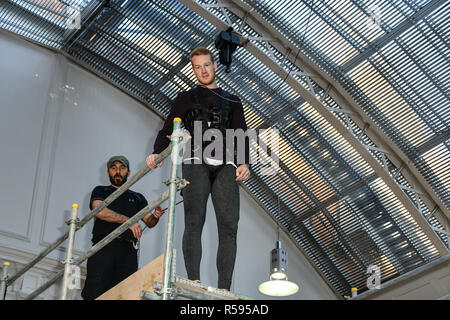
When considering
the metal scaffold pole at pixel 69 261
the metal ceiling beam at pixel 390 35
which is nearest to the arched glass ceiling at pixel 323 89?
the metal ceiling beam at pixel 390 35

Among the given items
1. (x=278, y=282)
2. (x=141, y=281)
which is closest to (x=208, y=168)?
(x=141, y=281)

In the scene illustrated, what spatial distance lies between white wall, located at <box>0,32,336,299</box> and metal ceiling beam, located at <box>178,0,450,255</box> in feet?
9.95

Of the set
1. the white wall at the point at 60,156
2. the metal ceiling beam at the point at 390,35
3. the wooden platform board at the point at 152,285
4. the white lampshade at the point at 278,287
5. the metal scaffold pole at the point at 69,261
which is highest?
the metal ceiling beam at the point at 390,35

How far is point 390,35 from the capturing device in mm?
11672

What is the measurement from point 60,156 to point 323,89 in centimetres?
500

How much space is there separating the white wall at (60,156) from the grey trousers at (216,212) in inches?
221

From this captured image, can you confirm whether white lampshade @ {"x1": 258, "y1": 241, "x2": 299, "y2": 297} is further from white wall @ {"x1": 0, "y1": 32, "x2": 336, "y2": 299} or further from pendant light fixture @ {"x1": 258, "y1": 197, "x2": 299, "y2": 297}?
white wall @ {"x1": 0, "y1": 32, "x2": 336, "y2": 299}

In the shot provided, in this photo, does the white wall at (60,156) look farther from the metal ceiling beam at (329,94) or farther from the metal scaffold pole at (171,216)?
the metal scaffold pole at (171,216)

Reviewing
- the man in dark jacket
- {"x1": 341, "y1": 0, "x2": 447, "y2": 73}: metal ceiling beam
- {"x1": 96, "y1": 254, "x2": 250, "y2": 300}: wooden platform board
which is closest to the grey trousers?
the man in dark jacket

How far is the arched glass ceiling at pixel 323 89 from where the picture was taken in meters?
11.9

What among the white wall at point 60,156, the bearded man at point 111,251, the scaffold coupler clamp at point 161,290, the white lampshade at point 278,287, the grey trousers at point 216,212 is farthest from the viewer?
the white lampshade at point 278,287

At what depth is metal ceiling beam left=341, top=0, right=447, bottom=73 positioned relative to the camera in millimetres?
11181
